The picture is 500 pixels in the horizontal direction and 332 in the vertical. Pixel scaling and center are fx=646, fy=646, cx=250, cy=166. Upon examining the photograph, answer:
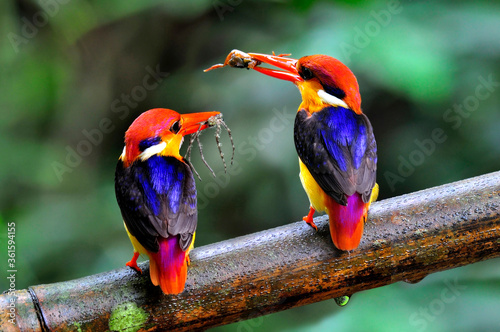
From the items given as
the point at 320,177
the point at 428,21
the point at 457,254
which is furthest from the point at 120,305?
the point at 428,21

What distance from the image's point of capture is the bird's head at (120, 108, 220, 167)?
1698 mm

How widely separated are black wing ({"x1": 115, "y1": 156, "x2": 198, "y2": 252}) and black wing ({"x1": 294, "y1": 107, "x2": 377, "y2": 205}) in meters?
0.33

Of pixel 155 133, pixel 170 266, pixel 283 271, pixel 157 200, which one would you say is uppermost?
pixel 155 133

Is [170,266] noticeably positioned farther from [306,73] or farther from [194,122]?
[306,73]

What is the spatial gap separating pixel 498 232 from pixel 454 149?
3.86 ft

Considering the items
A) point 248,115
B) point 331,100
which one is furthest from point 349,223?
point 248,115

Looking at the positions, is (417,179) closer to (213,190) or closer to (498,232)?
(213,190)

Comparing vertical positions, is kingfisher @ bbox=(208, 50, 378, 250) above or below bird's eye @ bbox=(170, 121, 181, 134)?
below

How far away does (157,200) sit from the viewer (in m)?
1.63

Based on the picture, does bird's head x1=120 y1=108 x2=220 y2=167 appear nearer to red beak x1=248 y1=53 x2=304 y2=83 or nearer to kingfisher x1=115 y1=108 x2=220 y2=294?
kingfisher x1=115 y1=108 x2=220 y2=294

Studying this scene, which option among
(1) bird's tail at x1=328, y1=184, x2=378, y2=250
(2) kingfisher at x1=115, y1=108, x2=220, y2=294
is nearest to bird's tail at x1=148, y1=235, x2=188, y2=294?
Result: (2) kingfisher at x1=115, y1=108, x2=220, y2=294

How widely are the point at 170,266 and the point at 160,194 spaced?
0.61ft

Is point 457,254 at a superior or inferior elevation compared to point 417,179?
superior

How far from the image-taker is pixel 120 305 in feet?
5.50
